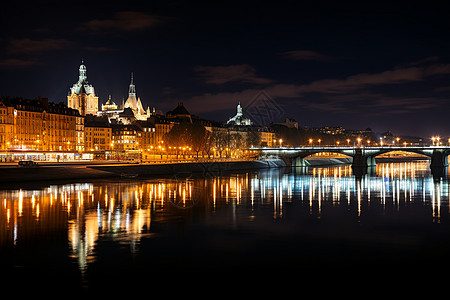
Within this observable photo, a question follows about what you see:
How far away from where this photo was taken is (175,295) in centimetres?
1662

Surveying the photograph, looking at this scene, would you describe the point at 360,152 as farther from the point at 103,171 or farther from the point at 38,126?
the point at 38,126

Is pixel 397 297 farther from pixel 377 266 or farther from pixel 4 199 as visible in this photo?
pixel 4 199

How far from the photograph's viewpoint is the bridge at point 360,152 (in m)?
114

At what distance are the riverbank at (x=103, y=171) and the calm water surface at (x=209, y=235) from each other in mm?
15283

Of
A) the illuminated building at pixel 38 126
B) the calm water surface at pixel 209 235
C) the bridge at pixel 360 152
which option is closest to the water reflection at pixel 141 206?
the calm water surface at pixel 209 235

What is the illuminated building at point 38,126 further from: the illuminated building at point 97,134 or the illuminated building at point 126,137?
the illuminated building at point 126,137

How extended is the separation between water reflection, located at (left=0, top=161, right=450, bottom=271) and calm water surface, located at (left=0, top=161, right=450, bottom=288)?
0.08 metres

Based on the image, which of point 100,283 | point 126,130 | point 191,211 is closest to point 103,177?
point 191,211

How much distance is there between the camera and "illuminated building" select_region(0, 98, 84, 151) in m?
120

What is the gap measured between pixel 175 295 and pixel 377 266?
27.7ft

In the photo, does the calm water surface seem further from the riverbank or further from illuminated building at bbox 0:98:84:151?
→ illuminated building at bbox 0:98:84:151

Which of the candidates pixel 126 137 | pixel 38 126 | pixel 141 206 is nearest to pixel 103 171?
pixel 141 206

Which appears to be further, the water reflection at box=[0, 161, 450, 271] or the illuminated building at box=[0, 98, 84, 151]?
the illuminated building at box=[0, 98, 84, 151]

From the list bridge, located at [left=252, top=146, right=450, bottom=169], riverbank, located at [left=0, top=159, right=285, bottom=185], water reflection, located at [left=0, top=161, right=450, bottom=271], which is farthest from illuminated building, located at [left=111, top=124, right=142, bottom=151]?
water reflection, located at [left=0, top=161, right=450, bottom=271]
